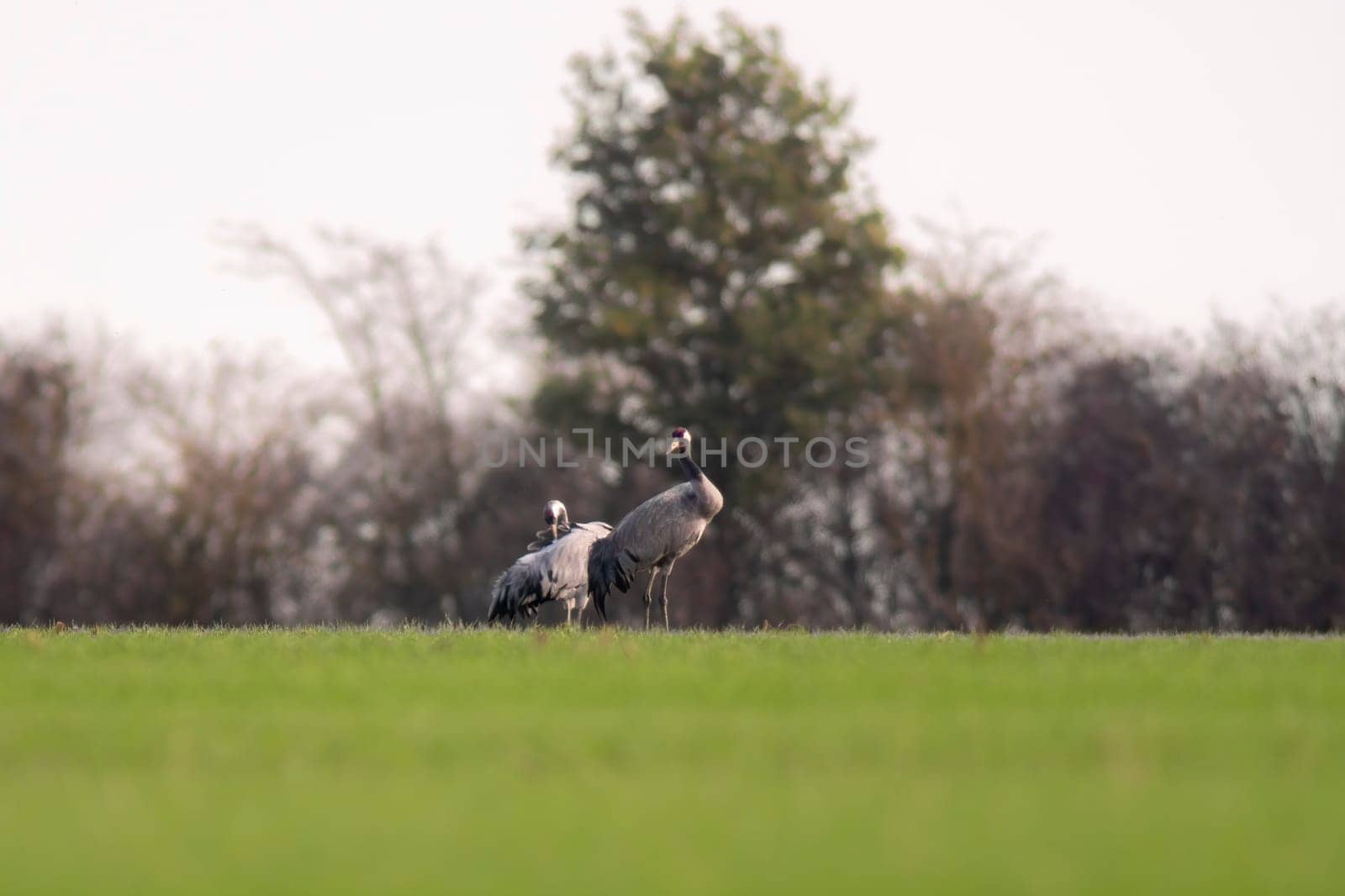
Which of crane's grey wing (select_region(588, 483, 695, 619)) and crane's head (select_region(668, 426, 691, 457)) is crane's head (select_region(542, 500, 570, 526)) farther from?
crane's head (select_region(668, 426, 691, 457))

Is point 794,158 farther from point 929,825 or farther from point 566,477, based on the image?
point 929,825

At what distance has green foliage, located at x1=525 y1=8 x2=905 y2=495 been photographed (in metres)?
43.3

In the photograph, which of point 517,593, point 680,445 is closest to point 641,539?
point 517,593

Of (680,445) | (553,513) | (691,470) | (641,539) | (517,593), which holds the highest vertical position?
(680,445)

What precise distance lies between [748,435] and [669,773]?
33400 mm

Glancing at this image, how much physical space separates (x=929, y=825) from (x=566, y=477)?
39.0m

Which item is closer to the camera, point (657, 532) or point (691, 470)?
point (657, 532)

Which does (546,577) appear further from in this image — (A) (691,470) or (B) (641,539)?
(A) (691,470)

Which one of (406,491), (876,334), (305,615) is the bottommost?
(305,615)

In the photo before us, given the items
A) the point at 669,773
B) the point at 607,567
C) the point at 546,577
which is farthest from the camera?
the point at 607,567

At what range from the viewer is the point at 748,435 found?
4347 cm

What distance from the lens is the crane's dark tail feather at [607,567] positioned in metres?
25.3

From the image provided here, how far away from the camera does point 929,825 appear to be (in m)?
8.55

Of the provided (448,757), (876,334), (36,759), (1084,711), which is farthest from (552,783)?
Result: (876,334)
